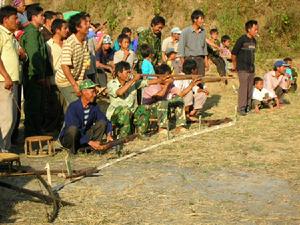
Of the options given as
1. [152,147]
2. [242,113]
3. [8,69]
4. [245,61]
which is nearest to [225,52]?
[245,61]

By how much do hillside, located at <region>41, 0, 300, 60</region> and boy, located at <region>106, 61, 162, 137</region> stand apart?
8.32 metres

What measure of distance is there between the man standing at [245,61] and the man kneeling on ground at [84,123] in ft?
12.1

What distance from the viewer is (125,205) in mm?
6023

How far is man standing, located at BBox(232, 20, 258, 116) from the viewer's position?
436 inches

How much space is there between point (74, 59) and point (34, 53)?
22.6 inches

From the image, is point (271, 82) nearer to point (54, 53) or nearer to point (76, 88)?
point (54, 53)

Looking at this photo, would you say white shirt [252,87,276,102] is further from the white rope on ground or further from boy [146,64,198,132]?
boy [146,64,198,132]

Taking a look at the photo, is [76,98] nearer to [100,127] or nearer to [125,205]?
[100,127]

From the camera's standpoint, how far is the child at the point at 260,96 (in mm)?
11555

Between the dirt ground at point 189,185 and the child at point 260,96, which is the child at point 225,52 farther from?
the dirt ground at point 189,185

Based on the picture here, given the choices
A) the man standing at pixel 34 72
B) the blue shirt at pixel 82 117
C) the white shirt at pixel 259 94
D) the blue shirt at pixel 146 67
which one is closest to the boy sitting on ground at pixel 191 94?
the blue shirt at pixel 146 67

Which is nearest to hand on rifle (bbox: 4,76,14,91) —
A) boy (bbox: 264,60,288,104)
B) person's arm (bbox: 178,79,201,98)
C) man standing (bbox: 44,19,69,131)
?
man standing (bbox: 44,19,69,131)

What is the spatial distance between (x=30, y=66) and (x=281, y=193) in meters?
4.02

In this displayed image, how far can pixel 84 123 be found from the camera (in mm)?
8047
